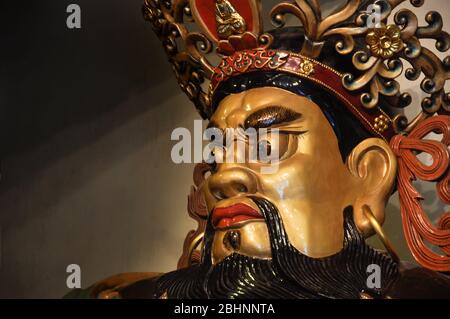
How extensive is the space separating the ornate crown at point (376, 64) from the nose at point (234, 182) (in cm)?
20

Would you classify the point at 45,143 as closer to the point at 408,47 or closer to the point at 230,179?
the point at 230,179

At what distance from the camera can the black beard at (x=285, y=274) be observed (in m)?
1.48

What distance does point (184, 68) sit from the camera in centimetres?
182

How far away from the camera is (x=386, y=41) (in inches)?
63.4

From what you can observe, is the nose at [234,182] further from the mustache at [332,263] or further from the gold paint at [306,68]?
the gold paint at [306,68]

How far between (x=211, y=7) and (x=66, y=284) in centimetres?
88

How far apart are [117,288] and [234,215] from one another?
267 millimetres

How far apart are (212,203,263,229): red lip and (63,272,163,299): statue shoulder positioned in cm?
17

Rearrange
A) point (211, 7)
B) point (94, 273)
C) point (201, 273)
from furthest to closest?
point (94, 273)
point (211, 7)
point (201, 273)

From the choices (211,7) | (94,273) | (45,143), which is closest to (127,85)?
(45,143)

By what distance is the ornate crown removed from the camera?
1.61 metres

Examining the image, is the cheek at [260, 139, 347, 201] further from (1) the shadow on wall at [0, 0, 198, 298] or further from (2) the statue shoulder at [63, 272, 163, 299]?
(1) the shadow on wall at [0, 0, 198, 298]

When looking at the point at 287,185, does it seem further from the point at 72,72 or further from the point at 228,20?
the point at 72,72

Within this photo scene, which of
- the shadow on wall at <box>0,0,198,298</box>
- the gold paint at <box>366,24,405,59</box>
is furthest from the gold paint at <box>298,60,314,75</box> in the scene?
the shadow on wall at <box>0,0,198,298</box>
